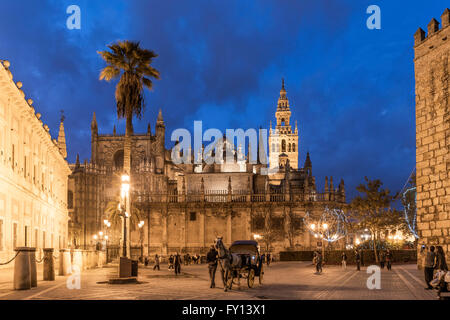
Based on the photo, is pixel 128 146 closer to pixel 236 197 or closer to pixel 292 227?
pixel 292 227

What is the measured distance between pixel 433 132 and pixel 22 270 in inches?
791

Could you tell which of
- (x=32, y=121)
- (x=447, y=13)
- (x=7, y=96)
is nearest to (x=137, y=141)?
(x=32, y=121)

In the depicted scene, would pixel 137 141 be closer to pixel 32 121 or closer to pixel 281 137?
pixel 32 121

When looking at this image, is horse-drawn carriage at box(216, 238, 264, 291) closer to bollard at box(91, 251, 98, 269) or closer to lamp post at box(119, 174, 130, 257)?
lamp post at box(119, 174, 130, 257)

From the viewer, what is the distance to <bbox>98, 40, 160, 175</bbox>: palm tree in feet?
91.8

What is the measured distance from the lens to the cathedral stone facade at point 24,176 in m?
27.6

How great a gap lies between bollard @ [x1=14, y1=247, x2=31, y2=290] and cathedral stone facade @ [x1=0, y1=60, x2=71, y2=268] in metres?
9.52

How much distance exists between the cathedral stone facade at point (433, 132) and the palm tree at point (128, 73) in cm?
1423

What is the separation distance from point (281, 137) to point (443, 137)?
124 meters

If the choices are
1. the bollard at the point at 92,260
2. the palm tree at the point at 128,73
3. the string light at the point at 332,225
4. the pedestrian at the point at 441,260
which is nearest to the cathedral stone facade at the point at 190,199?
the string light at the point at 332,225

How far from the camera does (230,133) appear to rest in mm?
88938

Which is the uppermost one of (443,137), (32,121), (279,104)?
(279,104)

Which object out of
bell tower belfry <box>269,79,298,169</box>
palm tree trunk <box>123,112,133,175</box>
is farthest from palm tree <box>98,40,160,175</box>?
bell tower belfry <box>269,79,298,169</box>

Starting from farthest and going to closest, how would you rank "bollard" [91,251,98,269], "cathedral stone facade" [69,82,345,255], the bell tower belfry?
the bell tower belfry
"cathedral stone facade" [69,82,345,255]
"bollard" [91,251,98,269]
